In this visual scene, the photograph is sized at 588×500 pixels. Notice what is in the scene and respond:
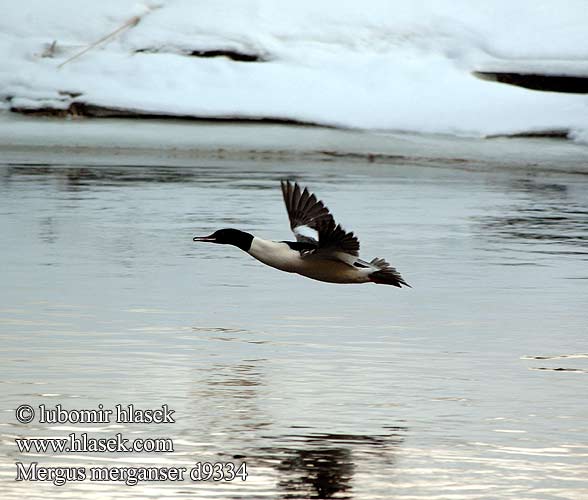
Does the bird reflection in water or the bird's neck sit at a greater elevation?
the bird's neck

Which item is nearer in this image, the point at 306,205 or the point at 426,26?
the point at 306,205

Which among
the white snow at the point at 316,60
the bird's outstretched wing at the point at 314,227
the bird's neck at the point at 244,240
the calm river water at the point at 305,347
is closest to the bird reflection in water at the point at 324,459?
the calm river water at the point at 305,347

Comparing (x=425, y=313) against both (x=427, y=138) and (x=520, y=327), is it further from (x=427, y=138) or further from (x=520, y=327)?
(x=427, y=138)

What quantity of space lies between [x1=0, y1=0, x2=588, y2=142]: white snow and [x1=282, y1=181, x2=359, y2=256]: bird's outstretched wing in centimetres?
959

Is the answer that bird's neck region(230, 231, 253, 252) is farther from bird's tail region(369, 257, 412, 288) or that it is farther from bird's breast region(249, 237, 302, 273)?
bird's tail region(369, 257, 412, 288)

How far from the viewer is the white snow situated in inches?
752

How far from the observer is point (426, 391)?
7379 millimetres

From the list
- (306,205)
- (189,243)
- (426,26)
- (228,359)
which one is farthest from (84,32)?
(228,359)

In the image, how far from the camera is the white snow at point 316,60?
1909cm

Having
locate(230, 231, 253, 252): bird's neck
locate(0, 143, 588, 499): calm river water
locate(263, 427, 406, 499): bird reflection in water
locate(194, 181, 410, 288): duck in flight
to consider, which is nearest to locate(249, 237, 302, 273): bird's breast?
locate(194, 181, 410, 288): duck in flight

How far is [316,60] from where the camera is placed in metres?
20.1

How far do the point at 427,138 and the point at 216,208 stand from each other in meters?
5.13

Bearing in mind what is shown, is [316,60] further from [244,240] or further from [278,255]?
[278,255]

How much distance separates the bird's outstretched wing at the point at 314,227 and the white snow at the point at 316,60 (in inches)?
378
